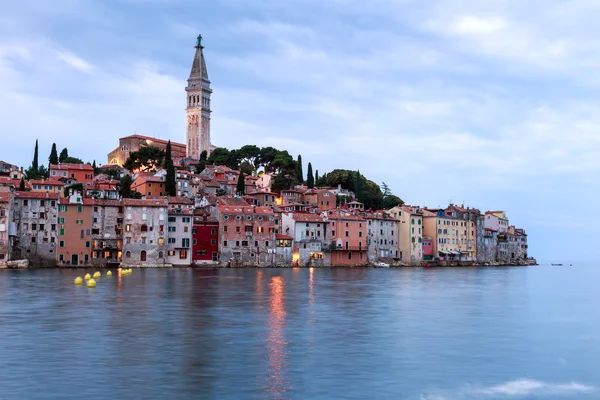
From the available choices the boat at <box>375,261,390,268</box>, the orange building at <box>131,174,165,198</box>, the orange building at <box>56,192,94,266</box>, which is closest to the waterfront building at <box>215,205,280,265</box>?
the orange building at <box>56,192,94,266</box>

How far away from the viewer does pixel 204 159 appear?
141125 millimetres

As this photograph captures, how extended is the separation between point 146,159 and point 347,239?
4686 cm

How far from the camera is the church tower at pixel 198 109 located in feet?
490

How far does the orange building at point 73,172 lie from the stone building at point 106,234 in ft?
78.0

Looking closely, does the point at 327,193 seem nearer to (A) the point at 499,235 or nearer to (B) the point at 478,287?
(A) the point at 499,235

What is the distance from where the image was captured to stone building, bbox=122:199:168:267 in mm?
82375

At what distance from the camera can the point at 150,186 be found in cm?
10319

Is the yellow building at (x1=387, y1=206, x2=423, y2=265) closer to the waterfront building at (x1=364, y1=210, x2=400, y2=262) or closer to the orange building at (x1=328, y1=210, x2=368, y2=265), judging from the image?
the waterfront building at (x1=364, y1=210, x2=400, y2=262)

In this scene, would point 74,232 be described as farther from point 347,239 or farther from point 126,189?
point 347,239

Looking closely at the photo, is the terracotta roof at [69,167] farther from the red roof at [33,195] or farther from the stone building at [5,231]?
the stone building at [5,231]

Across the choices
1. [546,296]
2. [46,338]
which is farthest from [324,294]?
[46,338]

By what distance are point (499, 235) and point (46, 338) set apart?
390ft

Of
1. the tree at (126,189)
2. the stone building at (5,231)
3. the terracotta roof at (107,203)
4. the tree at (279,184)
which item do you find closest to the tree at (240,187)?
the tree at (279,184)

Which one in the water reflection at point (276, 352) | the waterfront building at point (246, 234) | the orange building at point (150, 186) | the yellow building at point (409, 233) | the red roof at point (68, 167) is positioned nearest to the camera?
the water reflection at point (276, 352)
